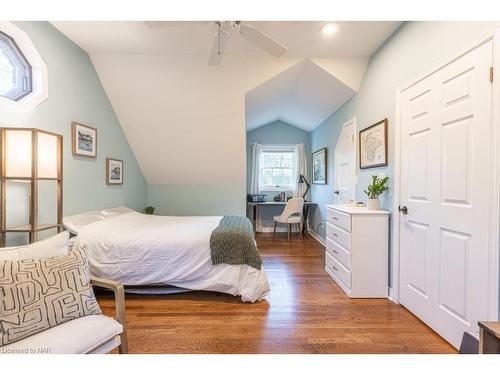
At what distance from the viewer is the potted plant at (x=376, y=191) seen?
2455 millimetres

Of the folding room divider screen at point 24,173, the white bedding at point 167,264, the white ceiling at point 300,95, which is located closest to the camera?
the folding room divider screen at point 24,173

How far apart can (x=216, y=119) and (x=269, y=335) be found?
2841 millimetres

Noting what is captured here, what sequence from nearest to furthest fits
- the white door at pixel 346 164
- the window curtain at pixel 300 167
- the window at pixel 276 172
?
the white door at pixel 346 164
the window curtain at pixel 300 167
the window at pixel 276 172

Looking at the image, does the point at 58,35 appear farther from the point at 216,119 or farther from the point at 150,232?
the point at 150,232

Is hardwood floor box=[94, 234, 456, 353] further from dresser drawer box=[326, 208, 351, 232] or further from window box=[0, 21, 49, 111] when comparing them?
window box=[0, 21, 49, 111]

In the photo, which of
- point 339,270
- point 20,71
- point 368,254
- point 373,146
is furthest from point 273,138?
point 20,71

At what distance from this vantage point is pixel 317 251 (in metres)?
4.04

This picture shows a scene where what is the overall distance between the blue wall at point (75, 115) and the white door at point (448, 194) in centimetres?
328

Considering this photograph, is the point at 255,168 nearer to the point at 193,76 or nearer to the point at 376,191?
the point at 193,76

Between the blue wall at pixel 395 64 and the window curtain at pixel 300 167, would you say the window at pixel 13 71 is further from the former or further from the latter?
the window curtain at pixel 300 167

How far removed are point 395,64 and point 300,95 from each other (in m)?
1.76

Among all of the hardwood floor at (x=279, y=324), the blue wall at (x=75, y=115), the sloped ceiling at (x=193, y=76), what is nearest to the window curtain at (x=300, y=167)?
the sloped ceiling at (x=193, y=76)
